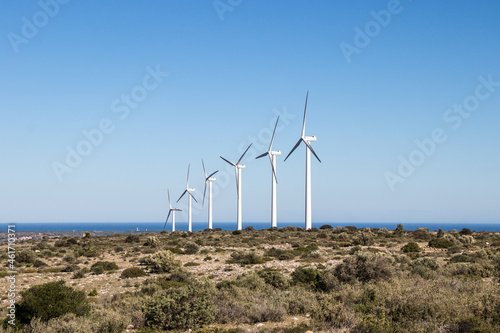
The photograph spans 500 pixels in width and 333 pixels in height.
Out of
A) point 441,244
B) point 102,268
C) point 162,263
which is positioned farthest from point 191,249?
point 441,244

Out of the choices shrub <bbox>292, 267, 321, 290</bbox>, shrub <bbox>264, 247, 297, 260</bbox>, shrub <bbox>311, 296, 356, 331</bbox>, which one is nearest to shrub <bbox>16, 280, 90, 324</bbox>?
shrub <bbox>311, 296, 356, 331</bbox>

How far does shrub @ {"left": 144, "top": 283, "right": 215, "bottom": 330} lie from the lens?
13766mm

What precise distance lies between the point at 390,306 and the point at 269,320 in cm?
404

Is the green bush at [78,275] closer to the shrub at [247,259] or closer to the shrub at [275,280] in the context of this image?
the shrub at [247,259]

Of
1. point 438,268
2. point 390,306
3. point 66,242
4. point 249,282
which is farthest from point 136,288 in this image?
point 66,242

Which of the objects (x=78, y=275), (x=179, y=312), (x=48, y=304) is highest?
(x=48, y=304)

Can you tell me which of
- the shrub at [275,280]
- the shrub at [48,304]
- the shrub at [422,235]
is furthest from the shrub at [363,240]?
the shrub at [48,304]

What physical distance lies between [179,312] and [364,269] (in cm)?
1047

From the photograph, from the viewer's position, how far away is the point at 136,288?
22.8m

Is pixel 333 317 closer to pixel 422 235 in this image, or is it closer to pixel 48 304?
pixel 48 304

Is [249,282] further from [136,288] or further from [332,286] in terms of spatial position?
[136,288]

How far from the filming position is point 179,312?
14102mm

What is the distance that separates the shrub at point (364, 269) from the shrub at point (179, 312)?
8627mm

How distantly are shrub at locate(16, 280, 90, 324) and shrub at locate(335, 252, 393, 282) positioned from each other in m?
12.2
